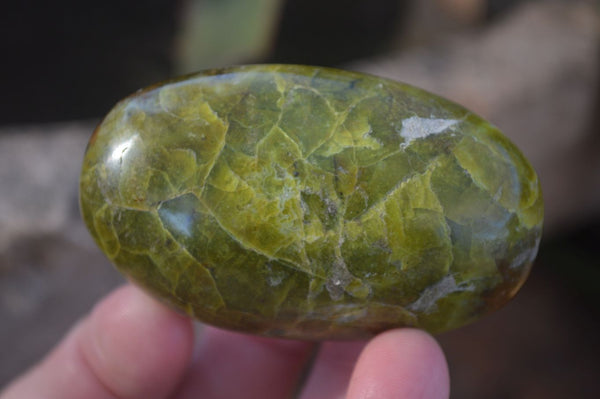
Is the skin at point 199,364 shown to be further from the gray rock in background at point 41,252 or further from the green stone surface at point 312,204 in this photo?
the gray rock in background at point 41,252

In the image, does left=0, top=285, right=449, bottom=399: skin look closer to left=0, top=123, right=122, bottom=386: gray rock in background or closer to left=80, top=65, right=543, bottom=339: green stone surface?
left=80, top=65, right=543, bottom=339: green stone surface

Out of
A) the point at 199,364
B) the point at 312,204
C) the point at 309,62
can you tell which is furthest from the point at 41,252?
the point at 309,62

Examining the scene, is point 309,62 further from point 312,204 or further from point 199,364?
point 312,204

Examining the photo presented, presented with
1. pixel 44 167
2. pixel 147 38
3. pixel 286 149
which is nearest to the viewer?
pixel 286 149

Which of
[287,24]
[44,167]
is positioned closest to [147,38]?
[287,24]

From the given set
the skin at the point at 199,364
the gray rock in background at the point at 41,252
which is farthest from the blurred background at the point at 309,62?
the skin at the point at 199,364

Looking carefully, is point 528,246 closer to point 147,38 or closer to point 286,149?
point 286,149
